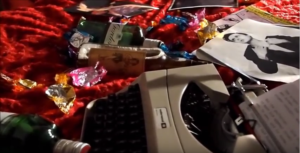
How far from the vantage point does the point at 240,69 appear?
79 centimetres

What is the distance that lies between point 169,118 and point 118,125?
82 millimetres

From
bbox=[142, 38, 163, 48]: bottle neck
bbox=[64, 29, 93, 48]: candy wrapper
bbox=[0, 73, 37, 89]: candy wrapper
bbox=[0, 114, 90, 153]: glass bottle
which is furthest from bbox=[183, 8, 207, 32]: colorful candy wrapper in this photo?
bbox=[0, 114, 90, 153]: glass bottle

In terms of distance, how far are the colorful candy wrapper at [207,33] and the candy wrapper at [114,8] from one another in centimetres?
20

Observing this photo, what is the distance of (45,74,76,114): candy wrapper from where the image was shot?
77cm

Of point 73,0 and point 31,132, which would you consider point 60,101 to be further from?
point 73,0

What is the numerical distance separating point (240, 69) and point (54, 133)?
0.37 metres

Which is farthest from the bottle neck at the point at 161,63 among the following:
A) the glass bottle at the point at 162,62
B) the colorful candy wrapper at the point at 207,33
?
the colorful candy wrapper at the point at 207,33

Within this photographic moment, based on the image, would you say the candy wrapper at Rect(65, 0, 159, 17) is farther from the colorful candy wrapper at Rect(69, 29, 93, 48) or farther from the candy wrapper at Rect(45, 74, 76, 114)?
the candy wrapper at Rect(45, 74, 76, 114)

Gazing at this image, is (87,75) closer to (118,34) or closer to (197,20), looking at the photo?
(118,34)

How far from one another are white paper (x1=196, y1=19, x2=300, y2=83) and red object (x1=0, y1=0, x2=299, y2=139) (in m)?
0.03

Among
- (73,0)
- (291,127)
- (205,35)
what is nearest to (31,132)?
(291,127)

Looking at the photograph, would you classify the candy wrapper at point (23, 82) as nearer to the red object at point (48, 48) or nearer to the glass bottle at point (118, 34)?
the red object at point (48, 48)

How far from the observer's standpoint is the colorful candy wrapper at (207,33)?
910 millimetres

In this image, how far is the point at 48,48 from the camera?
3.13ft
